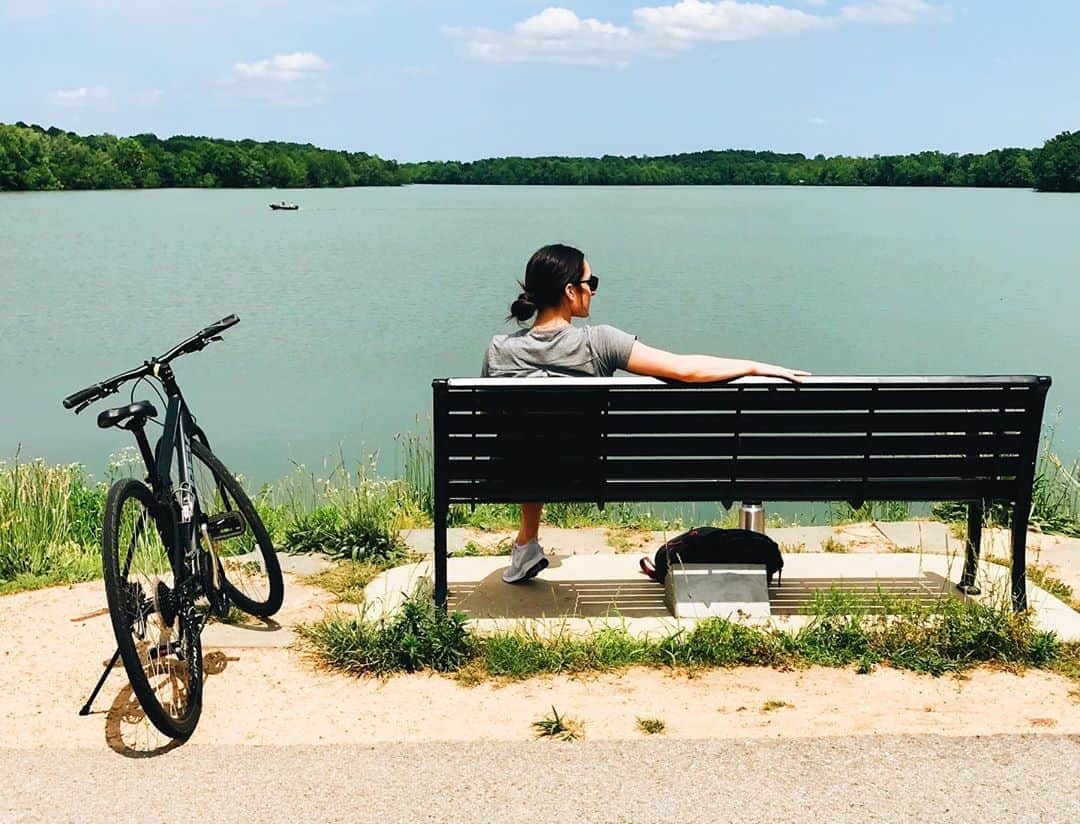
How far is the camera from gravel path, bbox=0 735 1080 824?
3658 mm

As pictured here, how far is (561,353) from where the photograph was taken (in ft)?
17.5

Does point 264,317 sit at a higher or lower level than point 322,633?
lower

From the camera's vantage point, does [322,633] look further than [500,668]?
Yes

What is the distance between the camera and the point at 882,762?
13.0ft

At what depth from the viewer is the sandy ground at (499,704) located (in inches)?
169

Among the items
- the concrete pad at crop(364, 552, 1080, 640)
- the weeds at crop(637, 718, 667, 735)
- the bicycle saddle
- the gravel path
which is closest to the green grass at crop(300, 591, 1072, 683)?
the concrete pad at crop(364, 552, 1080, 640)

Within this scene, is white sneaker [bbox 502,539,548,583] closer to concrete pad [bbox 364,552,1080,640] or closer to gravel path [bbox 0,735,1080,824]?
concrete pad [bbox 364,552,1080,640]

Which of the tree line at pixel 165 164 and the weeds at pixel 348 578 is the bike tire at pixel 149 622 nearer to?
the weeds at pixel 348 578

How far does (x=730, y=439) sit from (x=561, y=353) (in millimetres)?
784

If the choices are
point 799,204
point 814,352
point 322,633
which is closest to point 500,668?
point 322,633

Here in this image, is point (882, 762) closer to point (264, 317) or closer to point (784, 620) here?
point (784, 620)

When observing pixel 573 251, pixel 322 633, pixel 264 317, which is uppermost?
pixel 573 251

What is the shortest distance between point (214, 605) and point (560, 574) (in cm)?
174

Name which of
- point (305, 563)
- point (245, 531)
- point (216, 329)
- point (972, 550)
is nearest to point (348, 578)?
point (305, 563)
